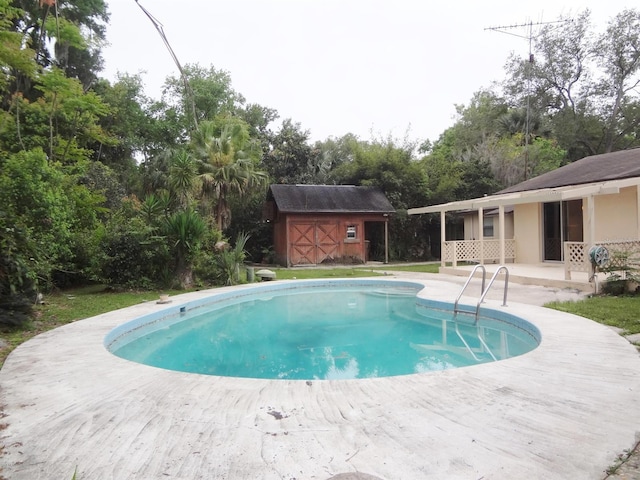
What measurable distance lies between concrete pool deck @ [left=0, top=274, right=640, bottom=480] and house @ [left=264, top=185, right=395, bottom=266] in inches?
602

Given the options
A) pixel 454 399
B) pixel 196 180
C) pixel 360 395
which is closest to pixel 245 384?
pixel 360 395

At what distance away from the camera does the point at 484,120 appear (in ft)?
114

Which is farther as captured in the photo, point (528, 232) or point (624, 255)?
point (528, 232)

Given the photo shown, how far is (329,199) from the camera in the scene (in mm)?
20875

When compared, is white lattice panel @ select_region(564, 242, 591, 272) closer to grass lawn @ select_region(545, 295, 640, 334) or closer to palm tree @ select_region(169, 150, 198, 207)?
grass lawn @ select_region(545, 295, 640, 334)

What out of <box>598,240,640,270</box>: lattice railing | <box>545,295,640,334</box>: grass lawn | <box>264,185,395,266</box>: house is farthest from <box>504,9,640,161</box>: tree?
<box>545,295,640,334</box>: grass lawn

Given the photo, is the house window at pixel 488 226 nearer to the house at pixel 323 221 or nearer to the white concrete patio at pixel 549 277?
the house at pixel 323 221

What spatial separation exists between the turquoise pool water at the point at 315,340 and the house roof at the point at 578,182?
4.68 metres

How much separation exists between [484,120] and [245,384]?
35.9 metres

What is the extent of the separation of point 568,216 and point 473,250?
10.9 feet

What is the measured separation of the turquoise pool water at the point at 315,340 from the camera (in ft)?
19.5

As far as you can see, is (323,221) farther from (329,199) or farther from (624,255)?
A: (624,255)

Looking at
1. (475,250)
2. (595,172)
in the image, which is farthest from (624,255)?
(475,250)

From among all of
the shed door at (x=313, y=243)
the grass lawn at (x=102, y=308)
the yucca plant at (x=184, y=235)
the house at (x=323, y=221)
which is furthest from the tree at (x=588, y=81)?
the yucca plant at (x=184, y=235)
